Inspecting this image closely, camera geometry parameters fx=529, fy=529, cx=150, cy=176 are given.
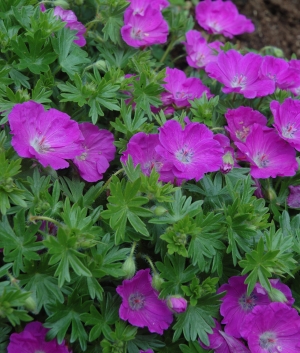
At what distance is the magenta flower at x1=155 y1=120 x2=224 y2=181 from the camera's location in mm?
2023

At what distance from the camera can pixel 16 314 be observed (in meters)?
1.70

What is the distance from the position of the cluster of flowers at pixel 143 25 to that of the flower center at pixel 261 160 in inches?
29.8

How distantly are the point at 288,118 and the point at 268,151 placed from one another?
175 mm

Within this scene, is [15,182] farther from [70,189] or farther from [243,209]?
[243,209]

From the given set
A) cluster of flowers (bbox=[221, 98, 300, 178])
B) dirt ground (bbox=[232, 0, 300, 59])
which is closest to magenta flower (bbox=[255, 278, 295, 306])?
cluster of flowers (bbox=[221, 98, 300, 178])

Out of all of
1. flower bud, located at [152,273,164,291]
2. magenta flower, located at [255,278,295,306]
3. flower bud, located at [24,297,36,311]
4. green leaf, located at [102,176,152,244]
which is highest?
green leaf, located at [102,176,152,244]

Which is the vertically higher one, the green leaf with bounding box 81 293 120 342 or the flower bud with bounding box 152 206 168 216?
the flower bud with bounding box 152 206 168 216

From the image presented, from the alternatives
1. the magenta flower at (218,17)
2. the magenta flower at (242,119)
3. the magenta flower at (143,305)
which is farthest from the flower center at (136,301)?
the magenta flower at (218,17)

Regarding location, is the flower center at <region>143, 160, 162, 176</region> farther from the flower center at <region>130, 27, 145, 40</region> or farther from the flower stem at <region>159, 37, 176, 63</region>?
the flower stem at <region>159, 37, 176, 63</region>

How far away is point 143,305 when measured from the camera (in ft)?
6.46

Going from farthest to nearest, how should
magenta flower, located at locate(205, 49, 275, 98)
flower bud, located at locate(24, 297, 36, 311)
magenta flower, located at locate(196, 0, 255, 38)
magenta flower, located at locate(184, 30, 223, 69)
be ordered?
magenta flower, located at locate(196, 0, 255, 38)
magenta flower, located at locate(184, 30, 223, 69)
magenta flower, located at locate(205, 49, 275, 98)
flower bud, located at locate(24, 297, 36, 311)

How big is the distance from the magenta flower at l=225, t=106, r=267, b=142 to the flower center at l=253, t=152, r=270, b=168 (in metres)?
0.10

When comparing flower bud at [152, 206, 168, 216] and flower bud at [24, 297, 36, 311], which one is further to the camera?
flower bud at [152, 206, 168, 216]

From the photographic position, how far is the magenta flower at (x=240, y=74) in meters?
2.38
